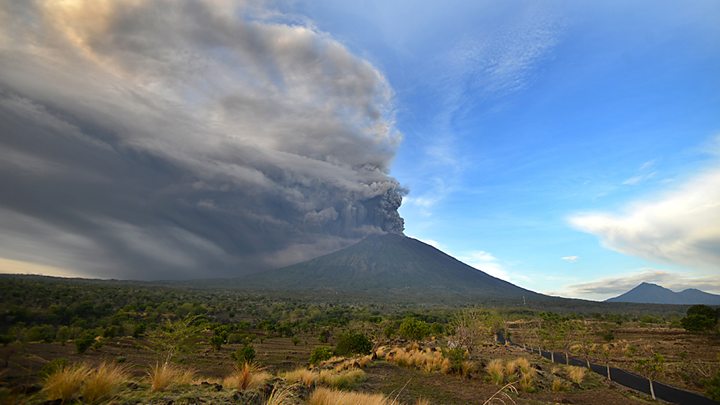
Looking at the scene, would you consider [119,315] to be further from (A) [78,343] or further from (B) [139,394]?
(B) [139,394]

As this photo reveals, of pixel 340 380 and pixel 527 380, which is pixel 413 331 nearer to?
pixel 527 380

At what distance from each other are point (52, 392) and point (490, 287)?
20639 cm

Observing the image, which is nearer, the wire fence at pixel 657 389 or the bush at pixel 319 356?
the wire fence at pixel 657 389

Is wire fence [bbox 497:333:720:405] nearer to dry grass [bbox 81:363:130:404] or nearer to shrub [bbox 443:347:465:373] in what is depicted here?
shrub [bbox 443:347:465:373]

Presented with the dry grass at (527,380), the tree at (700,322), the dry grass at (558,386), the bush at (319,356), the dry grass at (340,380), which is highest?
the tree at (700,322)

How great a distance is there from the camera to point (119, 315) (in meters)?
40.6

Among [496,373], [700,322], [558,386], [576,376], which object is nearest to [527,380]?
[496,373]

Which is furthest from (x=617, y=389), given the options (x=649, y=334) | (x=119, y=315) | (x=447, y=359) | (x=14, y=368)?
(x=119, y=315)

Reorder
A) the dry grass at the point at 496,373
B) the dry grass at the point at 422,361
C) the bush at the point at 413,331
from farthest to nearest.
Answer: the bush at the point at 413,331
the dry grass at the point at 422,361
the dry grass at the point at 496,373

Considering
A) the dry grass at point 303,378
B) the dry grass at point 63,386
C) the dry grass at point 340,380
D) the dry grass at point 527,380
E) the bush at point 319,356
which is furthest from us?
the bush at point 319,356

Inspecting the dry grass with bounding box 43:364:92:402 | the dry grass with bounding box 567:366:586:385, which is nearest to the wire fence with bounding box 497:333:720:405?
the dry grass with bounding box 567:366:586:385

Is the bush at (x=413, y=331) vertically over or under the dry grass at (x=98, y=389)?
under

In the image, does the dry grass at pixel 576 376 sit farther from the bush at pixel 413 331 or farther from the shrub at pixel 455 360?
the bush at pixel 413 331

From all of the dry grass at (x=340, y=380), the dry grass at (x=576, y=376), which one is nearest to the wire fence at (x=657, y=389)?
the dry grass at (x=576, y=376)
